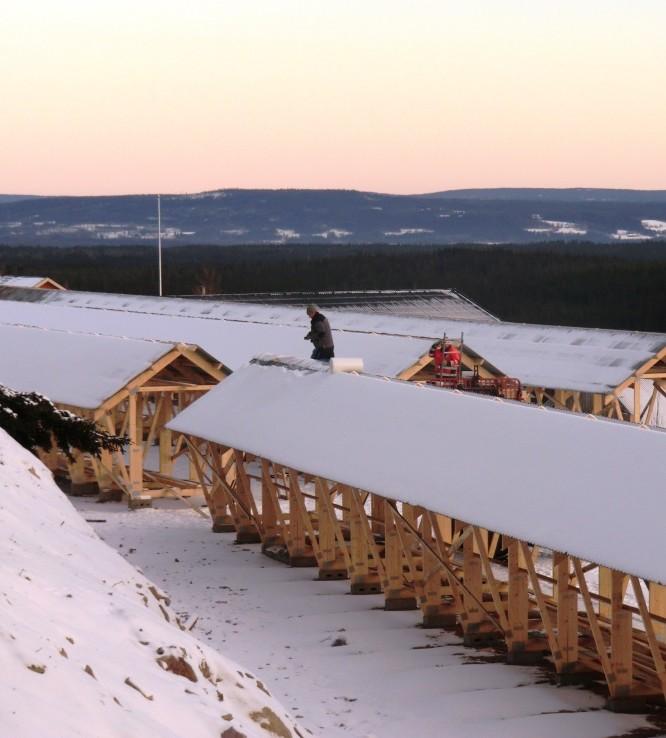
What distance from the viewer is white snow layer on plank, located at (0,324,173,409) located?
32.5 m

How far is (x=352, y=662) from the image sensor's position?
763 inches

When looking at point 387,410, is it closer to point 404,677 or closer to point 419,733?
point 404,677

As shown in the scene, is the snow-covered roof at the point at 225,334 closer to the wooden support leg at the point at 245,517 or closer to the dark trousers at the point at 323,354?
the dark trousers at the point at 323,354

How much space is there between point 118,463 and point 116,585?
51.1 feet

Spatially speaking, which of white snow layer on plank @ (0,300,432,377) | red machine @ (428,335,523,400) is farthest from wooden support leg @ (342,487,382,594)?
white snow layer on plank @ (0,300,432,377)

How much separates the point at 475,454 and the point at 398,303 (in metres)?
45.7

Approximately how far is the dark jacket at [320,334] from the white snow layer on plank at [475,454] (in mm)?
807

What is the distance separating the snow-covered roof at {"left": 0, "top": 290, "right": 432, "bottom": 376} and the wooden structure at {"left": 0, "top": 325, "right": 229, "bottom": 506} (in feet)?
11.5

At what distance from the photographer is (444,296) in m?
69.0

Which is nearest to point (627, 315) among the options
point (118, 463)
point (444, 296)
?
point (444, 296)

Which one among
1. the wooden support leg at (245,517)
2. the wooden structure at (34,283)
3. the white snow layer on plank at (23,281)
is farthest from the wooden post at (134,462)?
the white snow layer on plank at (23,281)

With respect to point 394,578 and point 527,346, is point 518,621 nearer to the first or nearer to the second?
point 394,578

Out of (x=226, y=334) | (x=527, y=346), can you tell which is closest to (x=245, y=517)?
(x=527, y=346)

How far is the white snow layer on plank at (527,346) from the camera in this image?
3619 cm
